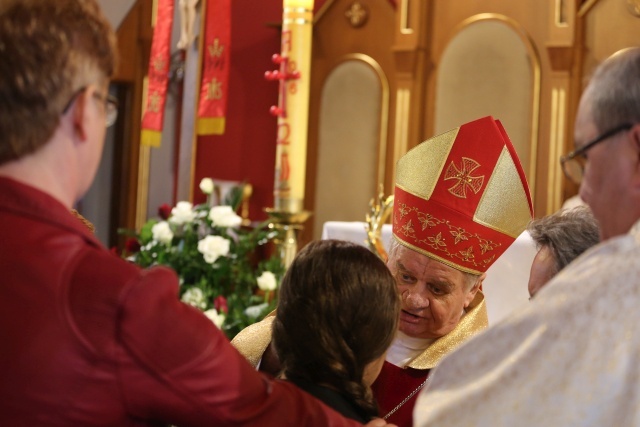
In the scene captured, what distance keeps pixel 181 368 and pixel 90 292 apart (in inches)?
6.1

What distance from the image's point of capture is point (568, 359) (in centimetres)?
128

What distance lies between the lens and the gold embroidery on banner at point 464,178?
2.48 m

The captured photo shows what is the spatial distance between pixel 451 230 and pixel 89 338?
56.6 inches

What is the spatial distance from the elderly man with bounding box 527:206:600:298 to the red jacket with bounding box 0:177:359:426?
1180 mm

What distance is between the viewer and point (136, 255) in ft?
15.4

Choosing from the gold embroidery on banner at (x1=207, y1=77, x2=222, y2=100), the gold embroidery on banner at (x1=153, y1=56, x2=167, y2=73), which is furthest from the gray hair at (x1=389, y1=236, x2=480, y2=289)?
the gold embroidery on banner at (x1=153, y1=56, x2=167, y2=73)

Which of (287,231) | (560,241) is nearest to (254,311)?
(287,231)

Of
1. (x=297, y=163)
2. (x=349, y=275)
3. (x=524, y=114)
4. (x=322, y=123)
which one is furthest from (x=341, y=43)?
(x=349, y=275)

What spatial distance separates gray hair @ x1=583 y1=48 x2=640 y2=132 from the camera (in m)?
1.38

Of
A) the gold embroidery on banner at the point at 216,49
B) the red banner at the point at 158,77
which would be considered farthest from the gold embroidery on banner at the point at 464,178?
the gold embroidery on banner at the point at 216,49

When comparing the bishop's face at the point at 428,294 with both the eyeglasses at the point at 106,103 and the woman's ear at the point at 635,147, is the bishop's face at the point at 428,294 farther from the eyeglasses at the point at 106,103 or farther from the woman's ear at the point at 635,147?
the eyeglasses at the point at 106,103

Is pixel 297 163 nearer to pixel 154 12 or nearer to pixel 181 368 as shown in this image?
pixel 181 368

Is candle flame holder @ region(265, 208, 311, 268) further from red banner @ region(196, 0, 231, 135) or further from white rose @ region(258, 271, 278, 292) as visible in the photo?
red banner @ region(196, 0, 231, 135)

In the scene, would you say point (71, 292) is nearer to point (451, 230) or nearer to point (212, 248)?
point (451, 230)
